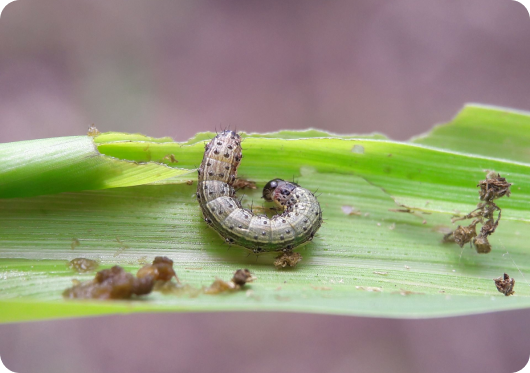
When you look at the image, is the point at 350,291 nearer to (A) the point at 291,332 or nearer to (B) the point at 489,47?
(A) the point at 291,332

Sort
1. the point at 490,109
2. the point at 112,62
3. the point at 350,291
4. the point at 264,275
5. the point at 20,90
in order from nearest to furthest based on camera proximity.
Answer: the point at 350,291, the point at 264,275, the point at 490,109, the point at 20,90, the point at 112,62

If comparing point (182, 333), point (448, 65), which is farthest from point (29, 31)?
point (448, 65)

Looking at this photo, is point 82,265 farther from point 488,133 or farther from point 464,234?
point 488,133

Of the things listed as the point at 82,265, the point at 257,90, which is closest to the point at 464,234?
the point at 82,265

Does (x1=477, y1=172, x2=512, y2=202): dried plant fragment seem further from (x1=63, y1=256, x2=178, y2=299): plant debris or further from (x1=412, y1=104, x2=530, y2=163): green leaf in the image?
(x1=63, y1=256, x2=178, y2=299): plant debris

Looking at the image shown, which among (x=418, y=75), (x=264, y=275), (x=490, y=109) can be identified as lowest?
(x=264, y=275)

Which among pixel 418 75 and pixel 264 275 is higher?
pixel 418 75

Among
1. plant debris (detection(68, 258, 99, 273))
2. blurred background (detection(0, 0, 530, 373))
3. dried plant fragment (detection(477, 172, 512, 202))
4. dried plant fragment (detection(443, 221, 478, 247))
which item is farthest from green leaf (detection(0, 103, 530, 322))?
blurred background (detection(0, 0, 530, 373))
